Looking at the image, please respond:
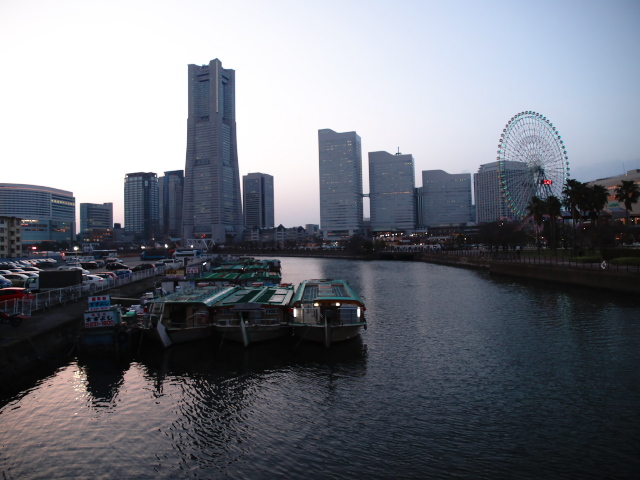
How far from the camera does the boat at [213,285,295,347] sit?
92.6 feet

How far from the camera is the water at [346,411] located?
571 inches

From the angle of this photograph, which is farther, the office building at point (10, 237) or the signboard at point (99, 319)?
the office building at point (10, 237)

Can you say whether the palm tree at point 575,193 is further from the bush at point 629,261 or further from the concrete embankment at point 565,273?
the bush at point 629,261

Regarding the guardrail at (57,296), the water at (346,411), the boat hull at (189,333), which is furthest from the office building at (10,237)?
the water at (346,411)

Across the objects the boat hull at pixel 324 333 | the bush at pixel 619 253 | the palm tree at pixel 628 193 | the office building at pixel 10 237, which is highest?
the palm tree at pixel 628 193

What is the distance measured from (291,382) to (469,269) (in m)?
79.3

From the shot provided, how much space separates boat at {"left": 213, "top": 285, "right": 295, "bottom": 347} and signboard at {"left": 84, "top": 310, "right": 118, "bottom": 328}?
6.46 m

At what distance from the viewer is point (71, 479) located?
1378 centimetres

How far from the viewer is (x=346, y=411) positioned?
1864cm

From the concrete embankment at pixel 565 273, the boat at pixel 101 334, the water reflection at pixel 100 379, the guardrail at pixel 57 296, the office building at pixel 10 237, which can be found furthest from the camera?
the office building at pixel 10 237

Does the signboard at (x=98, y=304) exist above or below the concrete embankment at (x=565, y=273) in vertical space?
above

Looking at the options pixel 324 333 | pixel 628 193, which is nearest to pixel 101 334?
pixel 324 333

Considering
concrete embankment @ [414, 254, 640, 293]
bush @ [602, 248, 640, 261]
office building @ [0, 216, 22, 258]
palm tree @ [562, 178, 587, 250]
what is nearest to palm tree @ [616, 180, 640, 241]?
palm tree @ [562, 178, 587, 250]

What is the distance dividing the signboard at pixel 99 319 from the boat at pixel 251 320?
646 cm
